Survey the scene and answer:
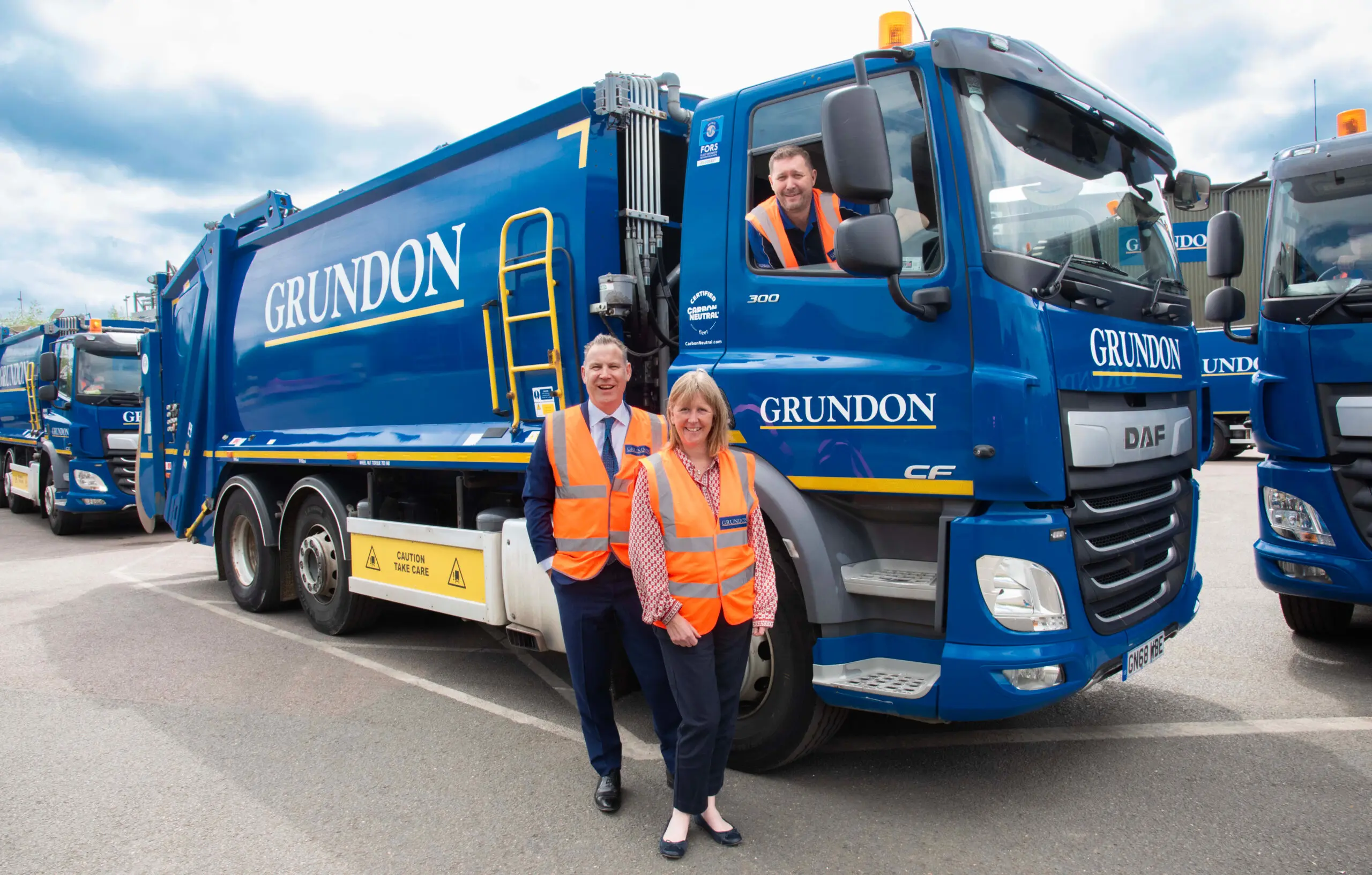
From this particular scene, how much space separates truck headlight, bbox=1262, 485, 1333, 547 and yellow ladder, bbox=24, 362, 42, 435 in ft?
50.6

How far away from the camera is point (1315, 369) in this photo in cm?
473

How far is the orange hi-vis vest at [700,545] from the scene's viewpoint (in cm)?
298

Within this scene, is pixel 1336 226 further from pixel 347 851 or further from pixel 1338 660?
pixel 347 851

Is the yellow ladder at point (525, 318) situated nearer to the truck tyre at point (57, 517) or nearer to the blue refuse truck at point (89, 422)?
the blue refuse truck at point (89, 422)

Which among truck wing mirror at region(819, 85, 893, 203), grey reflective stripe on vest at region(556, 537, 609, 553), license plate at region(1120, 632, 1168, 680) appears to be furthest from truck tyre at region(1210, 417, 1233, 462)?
grey reflective stripe on vest at region(556, 537, 609, 553)

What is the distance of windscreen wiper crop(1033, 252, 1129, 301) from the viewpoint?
3133 mm

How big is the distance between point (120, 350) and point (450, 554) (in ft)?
33.8

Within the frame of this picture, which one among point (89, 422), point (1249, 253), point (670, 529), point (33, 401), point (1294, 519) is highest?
point (1249, 253)

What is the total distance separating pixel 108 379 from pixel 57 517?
1.95m

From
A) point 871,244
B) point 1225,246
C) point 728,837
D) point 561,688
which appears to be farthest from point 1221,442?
point 728,837

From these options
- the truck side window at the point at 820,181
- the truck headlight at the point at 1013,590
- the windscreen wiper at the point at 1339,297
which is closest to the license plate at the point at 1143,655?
the truck headlight at the point at 1013,590

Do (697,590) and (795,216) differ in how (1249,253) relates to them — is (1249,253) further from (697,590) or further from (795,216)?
(697,590)

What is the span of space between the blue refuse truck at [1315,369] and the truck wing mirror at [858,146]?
2.69 m

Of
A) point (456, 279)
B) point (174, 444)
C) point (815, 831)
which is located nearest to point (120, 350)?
point (174, 444)
